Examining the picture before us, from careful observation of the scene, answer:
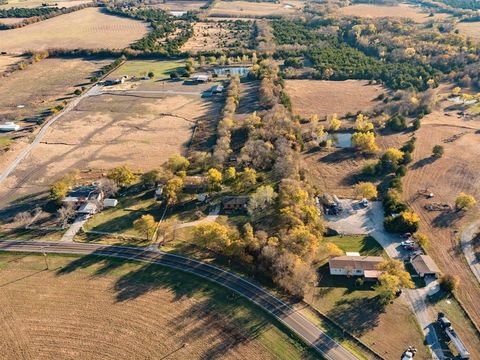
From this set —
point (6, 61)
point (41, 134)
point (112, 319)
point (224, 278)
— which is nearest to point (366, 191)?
point (224, 278)

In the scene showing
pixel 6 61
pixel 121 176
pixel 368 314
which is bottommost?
pixel 368 314

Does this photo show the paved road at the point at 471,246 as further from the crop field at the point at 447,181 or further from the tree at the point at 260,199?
the tree at the point at 260,199

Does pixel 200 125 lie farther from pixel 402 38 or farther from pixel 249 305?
pixel 402 38

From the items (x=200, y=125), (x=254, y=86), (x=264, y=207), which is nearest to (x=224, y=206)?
(x=264, y=207)

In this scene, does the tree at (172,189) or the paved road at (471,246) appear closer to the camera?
the paved road at (471,246)

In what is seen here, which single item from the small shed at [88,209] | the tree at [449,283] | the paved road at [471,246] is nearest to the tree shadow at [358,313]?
the tree at [449,283]

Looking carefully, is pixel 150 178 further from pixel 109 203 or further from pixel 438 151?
pixel 438 151
